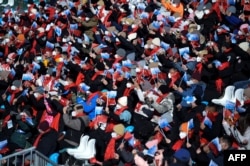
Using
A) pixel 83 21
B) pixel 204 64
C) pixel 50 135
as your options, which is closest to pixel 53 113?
pixel 50 135

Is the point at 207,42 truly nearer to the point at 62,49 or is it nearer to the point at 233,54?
the point at 233,54

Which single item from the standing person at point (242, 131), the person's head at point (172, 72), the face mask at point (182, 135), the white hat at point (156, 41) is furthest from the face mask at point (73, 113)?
the white hat at point (156, 41)

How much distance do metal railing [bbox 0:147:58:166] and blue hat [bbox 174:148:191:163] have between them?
1.90m

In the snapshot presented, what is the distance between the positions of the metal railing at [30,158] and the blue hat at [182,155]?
190 cm

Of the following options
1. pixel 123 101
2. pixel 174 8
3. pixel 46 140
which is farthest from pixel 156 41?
pixel 46 140

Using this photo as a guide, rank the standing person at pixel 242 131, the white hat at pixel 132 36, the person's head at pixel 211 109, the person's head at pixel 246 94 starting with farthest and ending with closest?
the white hat at pixel 132 36 < the person's head at pixel 246 94 < the person's head at pixel 211 109 < the standing person at pixel 242 131

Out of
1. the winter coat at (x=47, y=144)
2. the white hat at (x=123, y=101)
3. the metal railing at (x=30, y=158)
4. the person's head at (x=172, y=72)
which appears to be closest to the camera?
the metal railing at (x=30, y=158)

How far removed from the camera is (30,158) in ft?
20.7

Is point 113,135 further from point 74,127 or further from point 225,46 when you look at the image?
point 225,46

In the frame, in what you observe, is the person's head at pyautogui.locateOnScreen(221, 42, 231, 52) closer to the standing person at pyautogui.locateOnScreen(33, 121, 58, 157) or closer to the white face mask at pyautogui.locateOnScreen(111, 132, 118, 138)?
the white face mask at pyautogui.locateOnScreen(111, 132, 118, 138)

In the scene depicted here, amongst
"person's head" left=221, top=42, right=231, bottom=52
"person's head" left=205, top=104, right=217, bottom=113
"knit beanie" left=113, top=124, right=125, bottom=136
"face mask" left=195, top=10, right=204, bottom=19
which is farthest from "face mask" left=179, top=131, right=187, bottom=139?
"face mask" left=195, top=10, right=204, bottom=19

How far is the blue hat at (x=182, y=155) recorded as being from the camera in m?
7.32

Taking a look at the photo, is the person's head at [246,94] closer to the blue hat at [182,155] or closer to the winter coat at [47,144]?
the blue hat at [182,155]

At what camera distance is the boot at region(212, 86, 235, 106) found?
849cm
